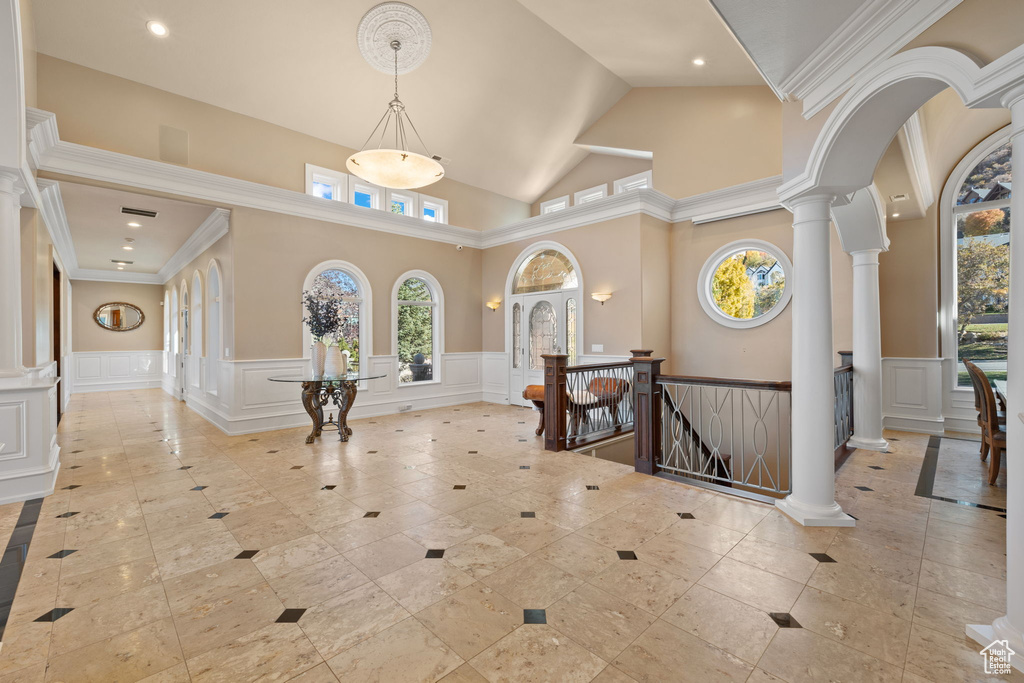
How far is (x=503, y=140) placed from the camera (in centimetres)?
840

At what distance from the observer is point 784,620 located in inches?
85.5

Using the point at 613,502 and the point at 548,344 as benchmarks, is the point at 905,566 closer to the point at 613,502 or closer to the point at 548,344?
the point at 613,502

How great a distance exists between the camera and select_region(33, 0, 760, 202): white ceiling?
5.28 metres

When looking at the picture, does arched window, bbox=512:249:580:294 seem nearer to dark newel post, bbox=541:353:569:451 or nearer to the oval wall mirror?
dark newel post, bbox=541:353:569:451

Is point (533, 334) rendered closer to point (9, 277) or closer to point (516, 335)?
point (516, 335)

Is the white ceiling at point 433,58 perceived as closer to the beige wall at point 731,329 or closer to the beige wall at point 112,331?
the beige wall at point 731,329

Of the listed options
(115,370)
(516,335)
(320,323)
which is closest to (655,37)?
(516,335)

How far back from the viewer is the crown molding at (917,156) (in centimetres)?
397

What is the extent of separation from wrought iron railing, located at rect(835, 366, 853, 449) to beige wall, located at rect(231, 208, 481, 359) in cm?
656

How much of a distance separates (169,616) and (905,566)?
4.05 metres

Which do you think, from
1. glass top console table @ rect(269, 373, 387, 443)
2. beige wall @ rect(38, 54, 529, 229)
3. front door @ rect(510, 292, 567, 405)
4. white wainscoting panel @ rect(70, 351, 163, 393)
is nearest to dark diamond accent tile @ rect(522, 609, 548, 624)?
A: glass top console table @ rect(269, 373, 387, 443)

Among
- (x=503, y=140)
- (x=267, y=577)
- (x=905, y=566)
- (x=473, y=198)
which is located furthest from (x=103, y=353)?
(x=905, y=566)

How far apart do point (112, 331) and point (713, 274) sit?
15123mm

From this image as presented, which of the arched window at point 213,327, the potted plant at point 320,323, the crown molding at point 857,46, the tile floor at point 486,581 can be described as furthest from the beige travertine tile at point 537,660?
the arched window at point 213,327
